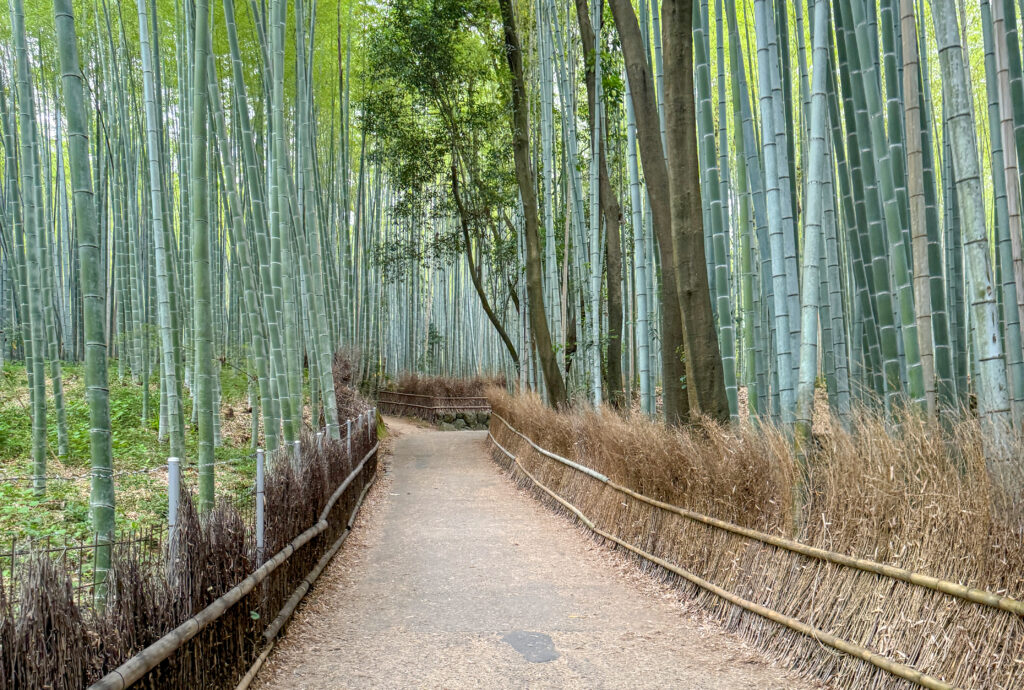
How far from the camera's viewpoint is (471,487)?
8039mm

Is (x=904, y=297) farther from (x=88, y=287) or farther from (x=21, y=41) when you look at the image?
(x=21, y=41)

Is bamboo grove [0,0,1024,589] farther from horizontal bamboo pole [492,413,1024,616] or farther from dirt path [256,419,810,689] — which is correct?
dirt path [256,419,810,689]

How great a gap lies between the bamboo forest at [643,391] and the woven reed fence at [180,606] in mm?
10

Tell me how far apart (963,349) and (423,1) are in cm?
880

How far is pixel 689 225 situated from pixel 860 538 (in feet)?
7.72

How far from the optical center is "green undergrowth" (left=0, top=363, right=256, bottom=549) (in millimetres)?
4465

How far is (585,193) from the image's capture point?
11078 millimetres

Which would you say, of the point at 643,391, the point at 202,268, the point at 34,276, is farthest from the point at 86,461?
the point at 643,391

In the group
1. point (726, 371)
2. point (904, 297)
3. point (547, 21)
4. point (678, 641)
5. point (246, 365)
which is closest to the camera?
point (904, 297)

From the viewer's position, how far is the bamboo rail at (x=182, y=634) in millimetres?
1753

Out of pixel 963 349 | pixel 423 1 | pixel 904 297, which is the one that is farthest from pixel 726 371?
pixel 423 1

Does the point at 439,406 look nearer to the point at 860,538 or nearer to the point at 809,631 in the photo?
the point at 809,631

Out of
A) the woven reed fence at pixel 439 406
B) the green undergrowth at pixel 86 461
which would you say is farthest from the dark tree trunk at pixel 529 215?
the woven reed fence at pixel 439 406

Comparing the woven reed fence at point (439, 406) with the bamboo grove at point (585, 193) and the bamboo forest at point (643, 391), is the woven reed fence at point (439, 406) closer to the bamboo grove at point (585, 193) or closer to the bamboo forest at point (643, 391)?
the bamboo grove at point (585, 193)
